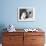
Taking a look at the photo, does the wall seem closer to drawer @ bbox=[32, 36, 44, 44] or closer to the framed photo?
the framed photo

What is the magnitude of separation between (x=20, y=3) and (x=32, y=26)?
0.80m

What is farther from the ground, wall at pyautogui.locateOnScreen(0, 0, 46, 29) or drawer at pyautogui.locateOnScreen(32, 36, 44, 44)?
wall at pyautogui.locateOnScreen(0, 0, 46, 29)

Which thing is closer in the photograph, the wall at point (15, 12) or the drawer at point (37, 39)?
the drawer at point (37, 39)

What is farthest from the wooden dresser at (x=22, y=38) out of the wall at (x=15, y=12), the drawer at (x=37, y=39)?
the wall at (x=15, y=12)

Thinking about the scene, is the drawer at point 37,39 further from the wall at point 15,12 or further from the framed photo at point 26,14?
the framed photo at point 26,14

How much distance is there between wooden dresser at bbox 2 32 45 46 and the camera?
3416mm

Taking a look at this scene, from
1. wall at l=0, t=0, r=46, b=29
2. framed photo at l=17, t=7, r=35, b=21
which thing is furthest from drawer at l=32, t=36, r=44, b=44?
framed photo at l=17, t=7, r=35, b=21

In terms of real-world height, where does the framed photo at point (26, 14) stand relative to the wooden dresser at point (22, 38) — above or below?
above

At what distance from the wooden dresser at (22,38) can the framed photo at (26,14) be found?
616 mm

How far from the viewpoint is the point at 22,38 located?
11.2 ft

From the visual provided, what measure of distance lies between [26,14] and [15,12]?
0.35 meters

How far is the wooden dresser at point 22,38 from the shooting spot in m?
3.42

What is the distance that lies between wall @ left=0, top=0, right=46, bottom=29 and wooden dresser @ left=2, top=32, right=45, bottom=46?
54 centimetres

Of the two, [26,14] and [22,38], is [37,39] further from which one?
[26,14]
